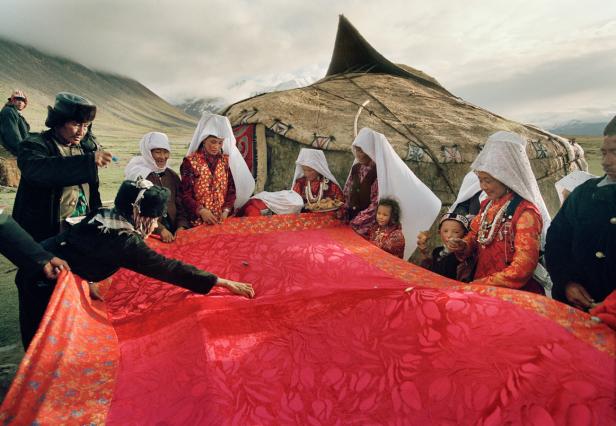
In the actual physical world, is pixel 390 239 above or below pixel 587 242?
below

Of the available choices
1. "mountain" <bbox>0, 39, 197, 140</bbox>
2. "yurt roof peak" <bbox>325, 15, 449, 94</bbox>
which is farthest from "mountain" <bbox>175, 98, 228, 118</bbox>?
"yurt roof peak" <bbox>325, 15, 449, 94</bbox>

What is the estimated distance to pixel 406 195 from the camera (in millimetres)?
3283

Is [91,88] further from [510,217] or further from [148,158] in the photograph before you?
[510,217]

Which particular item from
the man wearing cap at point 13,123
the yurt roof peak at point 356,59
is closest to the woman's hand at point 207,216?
the man wearing cap at point 13,123

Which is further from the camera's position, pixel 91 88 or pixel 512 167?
pixel 91 88

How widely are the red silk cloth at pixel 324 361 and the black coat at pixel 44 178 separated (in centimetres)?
73

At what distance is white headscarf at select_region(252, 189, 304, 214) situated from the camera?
373 cm

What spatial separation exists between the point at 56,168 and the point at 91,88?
3439 inches

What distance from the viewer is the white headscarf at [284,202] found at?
373 centimetres

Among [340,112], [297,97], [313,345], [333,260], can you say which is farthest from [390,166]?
[297,97]

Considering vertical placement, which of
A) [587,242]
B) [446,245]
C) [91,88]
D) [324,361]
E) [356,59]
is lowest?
[324,361]

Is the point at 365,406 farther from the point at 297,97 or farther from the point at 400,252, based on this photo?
the point at 297,97

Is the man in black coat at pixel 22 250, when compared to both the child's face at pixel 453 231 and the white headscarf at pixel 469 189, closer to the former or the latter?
the child's face at pixel 453 231

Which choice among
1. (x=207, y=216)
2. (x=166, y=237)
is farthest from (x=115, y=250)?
(x=207, y=216)
